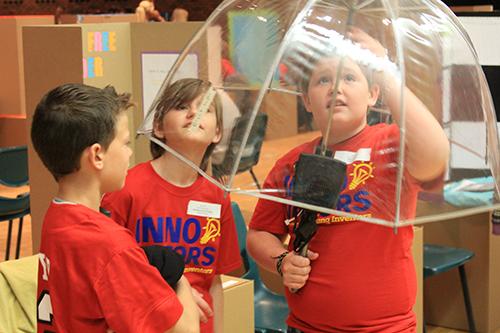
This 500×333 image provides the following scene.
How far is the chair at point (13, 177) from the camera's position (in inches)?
214

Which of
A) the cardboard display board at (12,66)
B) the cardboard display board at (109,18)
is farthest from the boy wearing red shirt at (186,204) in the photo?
the cardboard display board at (109,18)

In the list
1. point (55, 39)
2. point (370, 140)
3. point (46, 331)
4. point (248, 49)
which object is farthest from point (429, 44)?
point (55, 39)

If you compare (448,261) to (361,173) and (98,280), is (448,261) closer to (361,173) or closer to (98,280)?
(361,173)

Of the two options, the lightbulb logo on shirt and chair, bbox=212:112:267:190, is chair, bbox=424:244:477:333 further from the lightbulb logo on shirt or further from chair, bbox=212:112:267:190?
chair, bbox=212:112:267:190

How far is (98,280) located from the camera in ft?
5.63

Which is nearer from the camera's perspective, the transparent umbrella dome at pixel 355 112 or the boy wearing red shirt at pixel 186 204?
the transparent umbrella dome at pixel 355 112

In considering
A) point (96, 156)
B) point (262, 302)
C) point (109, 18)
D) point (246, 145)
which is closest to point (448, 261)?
point (262, 302)

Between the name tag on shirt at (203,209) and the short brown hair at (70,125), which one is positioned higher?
the short brown hair at (70,125)

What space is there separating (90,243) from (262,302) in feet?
7.86

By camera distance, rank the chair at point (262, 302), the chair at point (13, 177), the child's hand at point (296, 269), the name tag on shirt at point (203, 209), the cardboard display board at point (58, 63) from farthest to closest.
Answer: the chair at point (13, 177), the cardboard display board at point (58, 63), the chair at point (262, 302), the name tag on shirt at point (203, 209), the child's hand at point (296, 269)

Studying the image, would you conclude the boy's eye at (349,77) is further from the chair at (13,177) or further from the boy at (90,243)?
the chair at (13,177)

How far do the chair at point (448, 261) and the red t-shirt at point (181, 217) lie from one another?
7.70ft

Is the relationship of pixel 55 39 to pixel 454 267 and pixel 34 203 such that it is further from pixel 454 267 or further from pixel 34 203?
pixel 454 267

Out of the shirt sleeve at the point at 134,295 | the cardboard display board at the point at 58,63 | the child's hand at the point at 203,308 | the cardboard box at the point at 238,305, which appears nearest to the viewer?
the shirt sleeve at the point at 134,295
